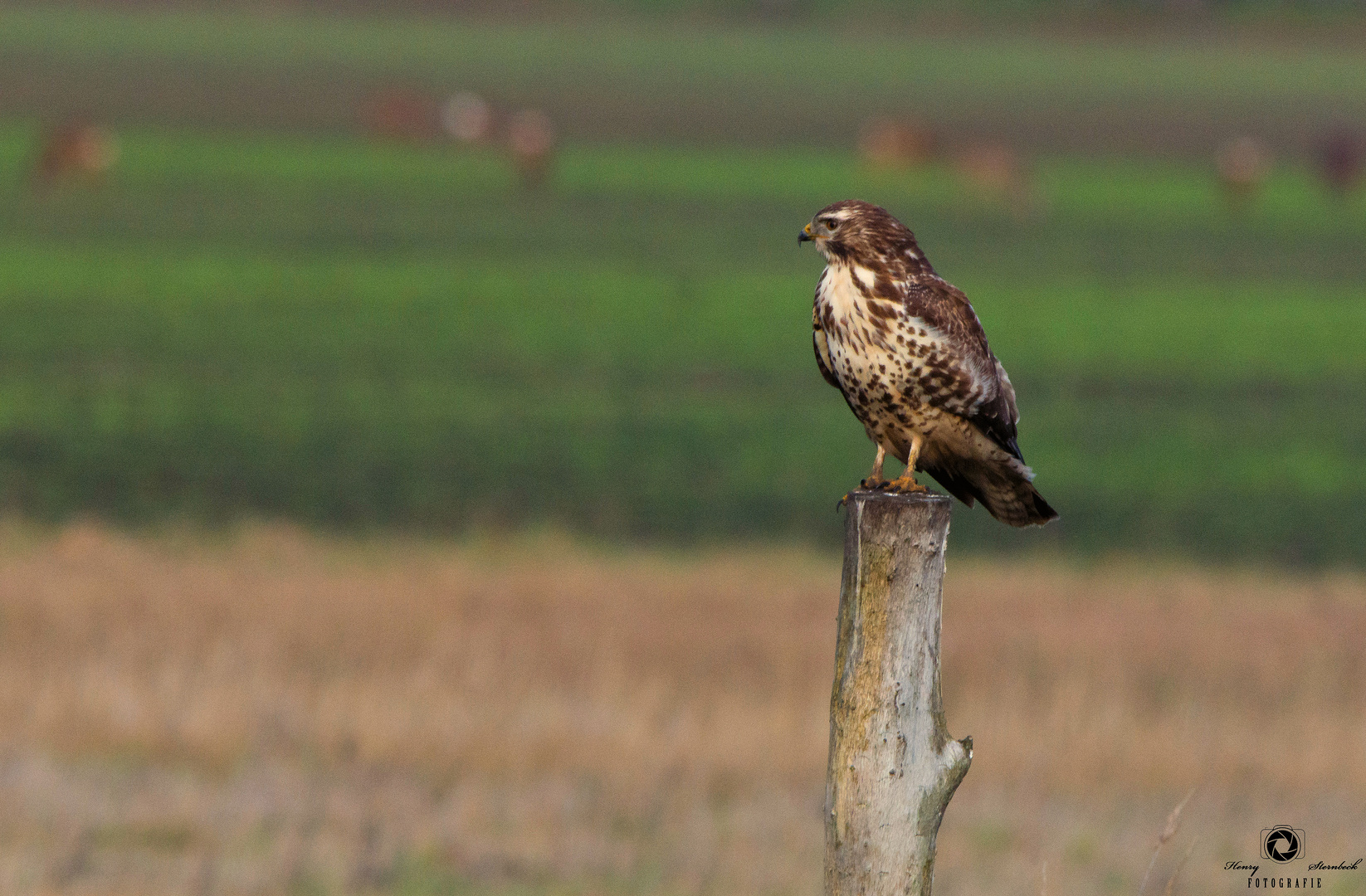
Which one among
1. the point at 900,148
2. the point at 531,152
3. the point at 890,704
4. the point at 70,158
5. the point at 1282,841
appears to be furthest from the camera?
the point at 900,148

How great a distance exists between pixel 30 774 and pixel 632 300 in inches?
1097

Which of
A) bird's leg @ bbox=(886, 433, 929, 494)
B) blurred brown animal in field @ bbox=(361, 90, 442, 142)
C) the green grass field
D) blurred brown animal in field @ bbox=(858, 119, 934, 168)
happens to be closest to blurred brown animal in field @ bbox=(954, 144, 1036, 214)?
blurred brown animal in field @ bbox=(858, 119, 934, 168)

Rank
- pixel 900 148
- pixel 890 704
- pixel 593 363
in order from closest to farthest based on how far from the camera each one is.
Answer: pixel 890 704
pixel 593 363
pixel 900 148

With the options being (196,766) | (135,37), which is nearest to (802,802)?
(196,766)

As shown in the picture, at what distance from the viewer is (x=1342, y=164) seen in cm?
7594

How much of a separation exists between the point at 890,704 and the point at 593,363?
24910mm

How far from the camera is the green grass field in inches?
799

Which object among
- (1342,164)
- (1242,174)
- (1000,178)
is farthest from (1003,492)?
(1342,164)

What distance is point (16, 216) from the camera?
161ft

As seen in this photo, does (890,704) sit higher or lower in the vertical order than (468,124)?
lower

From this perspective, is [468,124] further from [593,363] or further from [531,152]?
[593,363]

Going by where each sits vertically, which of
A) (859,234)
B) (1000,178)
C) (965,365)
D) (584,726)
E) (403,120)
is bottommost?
(584,726)

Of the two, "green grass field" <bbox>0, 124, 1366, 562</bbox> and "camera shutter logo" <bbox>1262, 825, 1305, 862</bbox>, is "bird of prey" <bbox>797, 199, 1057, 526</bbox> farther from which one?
"green grass field" <bbox>0, 124, 1366, 562</bbox>

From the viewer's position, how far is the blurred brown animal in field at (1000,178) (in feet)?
216
